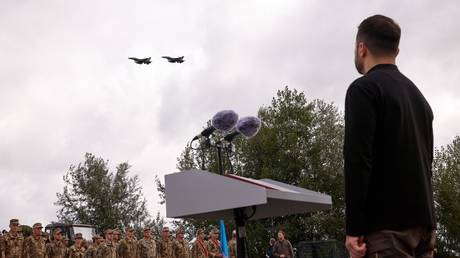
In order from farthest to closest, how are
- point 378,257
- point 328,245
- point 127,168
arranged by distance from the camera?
1. point 127,168
2. point 328,245
3. point 378,257

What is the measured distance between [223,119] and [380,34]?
286 centimetres

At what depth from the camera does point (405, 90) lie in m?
2.72

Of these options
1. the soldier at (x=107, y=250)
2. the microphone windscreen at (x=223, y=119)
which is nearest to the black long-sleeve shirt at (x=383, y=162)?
the microphone windscreen at (x=223, y=119)

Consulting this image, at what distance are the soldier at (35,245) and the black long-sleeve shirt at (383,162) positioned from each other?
1542 cm

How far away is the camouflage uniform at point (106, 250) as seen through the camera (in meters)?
17.9

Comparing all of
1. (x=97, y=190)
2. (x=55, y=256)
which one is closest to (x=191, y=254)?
(x=55, y=256)

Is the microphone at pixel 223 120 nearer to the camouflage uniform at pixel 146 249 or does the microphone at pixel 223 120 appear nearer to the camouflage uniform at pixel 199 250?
the camouflage uniform at pixel 146 249

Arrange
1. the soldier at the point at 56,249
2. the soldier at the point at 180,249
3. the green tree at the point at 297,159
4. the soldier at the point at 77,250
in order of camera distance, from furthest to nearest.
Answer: the green tree at the point at 297,159, the soldier at the point at 180,249, the soldier at the point at 77,250, the soldier at the point at 56,249

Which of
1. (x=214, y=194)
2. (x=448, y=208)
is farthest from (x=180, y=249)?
(x=448, y=208)

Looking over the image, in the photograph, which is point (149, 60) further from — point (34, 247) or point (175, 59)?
point (34, 247)

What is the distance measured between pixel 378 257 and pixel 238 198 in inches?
61.2

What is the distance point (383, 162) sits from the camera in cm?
257

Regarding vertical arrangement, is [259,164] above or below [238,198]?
above

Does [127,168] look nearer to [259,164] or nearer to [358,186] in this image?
[259,164]
